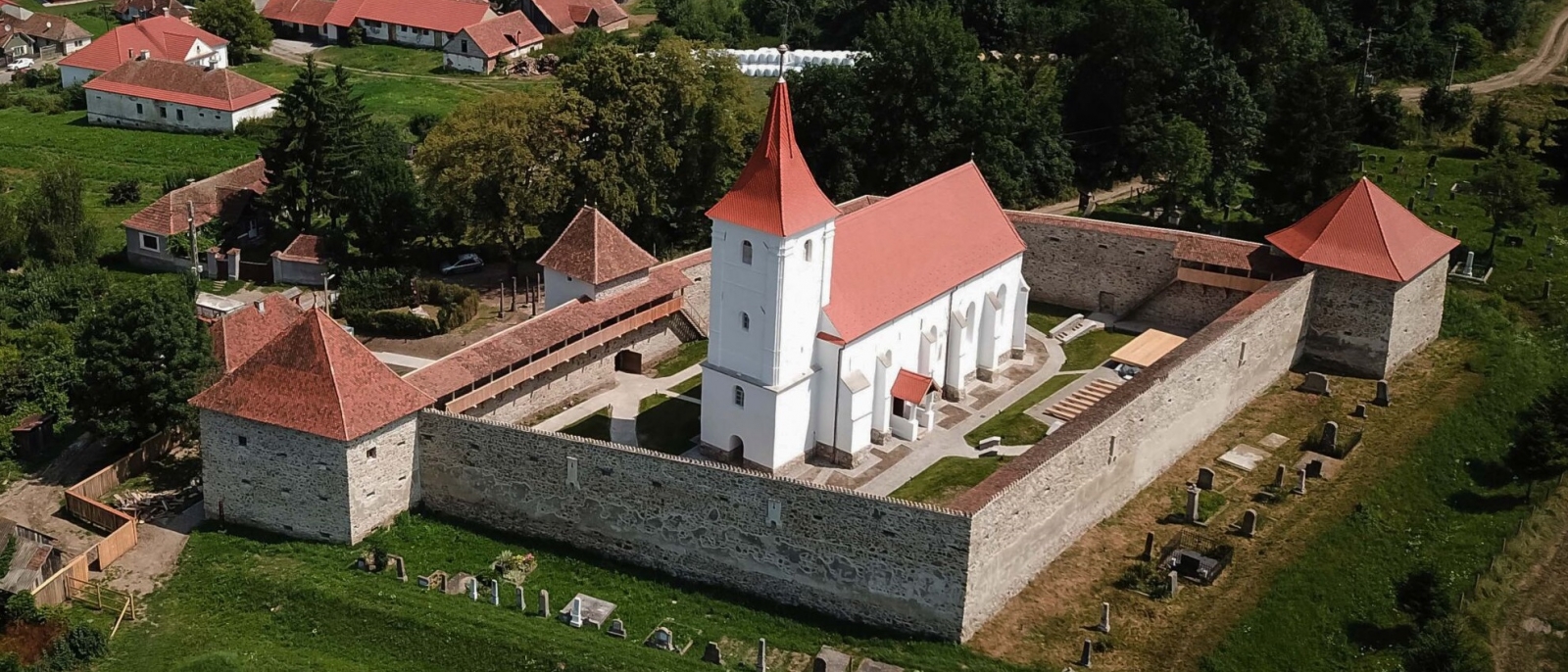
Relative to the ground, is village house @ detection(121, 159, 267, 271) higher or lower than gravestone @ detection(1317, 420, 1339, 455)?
higher

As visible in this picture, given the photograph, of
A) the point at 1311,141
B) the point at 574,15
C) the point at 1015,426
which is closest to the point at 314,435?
the point at 1015,426

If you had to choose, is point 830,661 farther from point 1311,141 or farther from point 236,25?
point 236,25

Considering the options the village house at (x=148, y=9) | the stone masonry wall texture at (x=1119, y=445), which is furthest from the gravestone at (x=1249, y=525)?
the village house at (x=148, y=9)

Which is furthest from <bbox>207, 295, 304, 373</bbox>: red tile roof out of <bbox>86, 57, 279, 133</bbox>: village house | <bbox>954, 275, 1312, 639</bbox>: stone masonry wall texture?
<bbox>86, 57, 279, 133</bbox>: village house

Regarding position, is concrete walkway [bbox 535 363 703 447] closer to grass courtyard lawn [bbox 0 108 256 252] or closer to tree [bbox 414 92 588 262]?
tree [bbox 414 92 588 262]

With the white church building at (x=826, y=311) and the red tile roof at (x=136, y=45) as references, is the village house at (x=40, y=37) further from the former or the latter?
the white church building at (x=826, y=311)

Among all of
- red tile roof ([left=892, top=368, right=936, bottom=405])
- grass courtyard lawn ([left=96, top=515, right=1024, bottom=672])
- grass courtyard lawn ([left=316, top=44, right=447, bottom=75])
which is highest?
grass courtyard lawn ([left=316, top=44, right=447, bottom=75])
